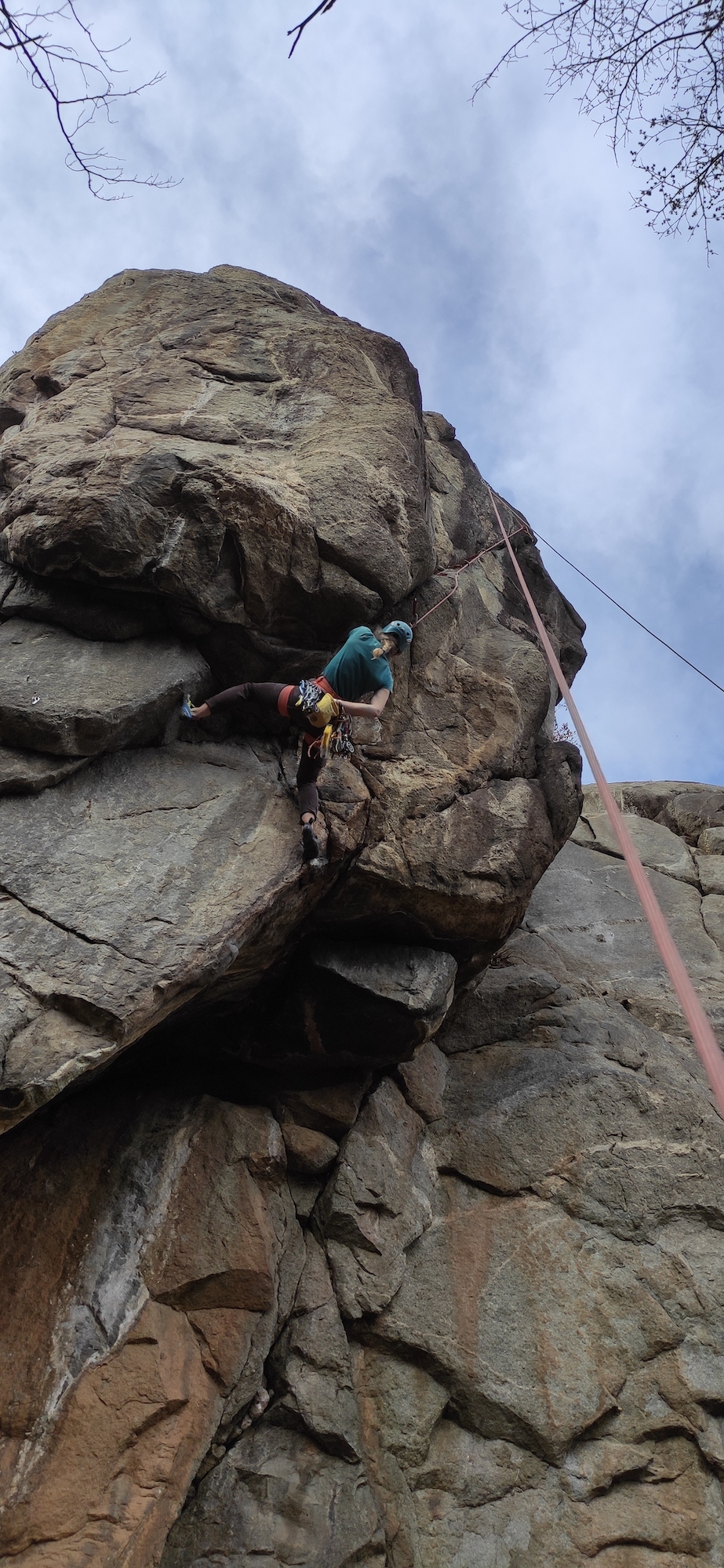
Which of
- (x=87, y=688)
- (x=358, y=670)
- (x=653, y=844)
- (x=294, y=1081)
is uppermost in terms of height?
(x=653, y=844)

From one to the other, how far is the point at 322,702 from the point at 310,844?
3.14ft

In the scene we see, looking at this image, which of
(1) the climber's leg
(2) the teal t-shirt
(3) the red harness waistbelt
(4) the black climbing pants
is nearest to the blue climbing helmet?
(2) the teal t-shirt

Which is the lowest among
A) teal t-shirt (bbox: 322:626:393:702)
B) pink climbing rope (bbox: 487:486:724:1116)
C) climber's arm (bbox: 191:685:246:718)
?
pink climbing rope (bbox: 487:486:724:1116)

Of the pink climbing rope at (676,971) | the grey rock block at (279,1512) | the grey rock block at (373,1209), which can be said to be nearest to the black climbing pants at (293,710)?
the pink climbing rope at (676,971)

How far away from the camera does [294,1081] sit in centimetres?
702

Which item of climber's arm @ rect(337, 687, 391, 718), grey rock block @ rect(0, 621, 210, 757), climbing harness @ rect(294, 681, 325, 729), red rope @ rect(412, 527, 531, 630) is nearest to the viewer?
grey rock block @ rect(0, 621, 210, 757)

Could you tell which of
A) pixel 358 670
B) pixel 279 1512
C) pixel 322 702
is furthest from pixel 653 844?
pixel 279 1512

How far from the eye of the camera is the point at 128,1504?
505cm

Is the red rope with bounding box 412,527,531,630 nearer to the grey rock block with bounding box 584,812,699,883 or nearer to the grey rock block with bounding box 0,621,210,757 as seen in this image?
the grey rock block with bounding box 0,621,210,757

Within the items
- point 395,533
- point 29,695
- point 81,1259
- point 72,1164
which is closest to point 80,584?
point 29,695

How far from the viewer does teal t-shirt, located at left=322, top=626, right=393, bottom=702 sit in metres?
6.52

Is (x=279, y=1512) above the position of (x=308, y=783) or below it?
below

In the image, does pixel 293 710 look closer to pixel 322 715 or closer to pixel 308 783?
pixel 322 715

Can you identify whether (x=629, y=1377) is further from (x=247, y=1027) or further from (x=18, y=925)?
(x=18, y=925)
